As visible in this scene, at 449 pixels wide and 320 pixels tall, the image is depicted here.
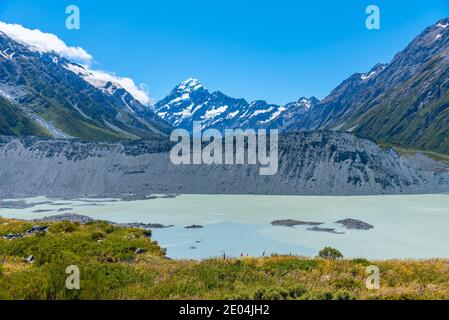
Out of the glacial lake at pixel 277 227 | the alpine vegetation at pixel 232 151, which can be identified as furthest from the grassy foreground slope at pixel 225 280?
the alpine vegetation at pixel 232 151

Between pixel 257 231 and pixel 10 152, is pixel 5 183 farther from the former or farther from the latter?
pixel 257 231

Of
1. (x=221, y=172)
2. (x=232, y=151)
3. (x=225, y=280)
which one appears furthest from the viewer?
(x=232, y=151)

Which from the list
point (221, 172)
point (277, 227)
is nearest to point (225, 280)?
point (277, 227)

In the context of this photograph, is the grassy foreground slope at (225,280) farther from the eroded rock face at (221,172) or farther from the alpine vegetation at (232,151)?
the alpine vegetation at (232,151)

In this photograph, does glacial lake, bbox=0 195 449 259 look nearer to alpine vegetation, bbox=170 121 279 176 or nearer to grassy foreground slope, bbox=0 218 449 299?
grassy foreground slope, bbox=0 218 449 299

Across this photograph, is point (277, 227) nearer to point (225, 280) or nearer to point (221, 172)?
point (225, 280)
